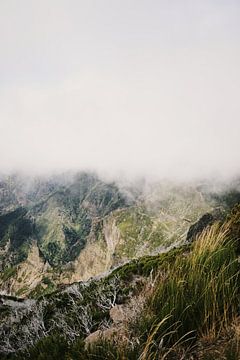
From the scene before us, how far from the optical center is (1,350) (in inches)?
522

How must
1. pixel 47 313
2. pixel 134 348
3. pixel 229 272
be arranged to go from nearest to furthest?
pixel 134 348, pixel 229 272, pixel 47 313

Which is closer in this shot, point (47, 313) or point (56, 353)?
point (56, 353)

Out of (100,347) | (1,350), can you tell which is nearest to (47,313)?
(1,350)

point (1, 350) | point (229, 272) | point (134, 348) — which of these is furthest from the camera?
point (1, 350)

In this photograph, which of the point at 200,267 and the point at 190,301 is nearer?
the point at 190,301

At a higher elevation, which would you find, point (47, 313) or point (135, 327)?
point (135, 327)

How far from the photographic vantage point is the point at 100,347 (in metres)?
5.03

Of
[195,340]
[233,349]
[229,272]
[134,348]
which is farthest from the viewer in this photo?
[229,272]

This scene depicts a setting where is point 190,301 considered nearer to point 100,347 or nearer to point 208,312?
point 208,312

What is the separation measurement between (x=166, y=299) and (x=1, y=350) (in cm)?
946

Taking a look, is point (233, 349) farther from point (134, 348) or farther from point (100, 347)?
point (100, 347)

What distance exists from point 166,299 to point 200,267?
3.18 ft

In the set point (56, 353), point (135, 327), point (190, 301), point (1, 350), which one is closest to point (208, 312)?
point (190, 301)

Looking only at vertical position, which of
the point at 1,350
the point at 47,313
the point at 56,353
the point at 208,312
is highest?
the point at 208,312
